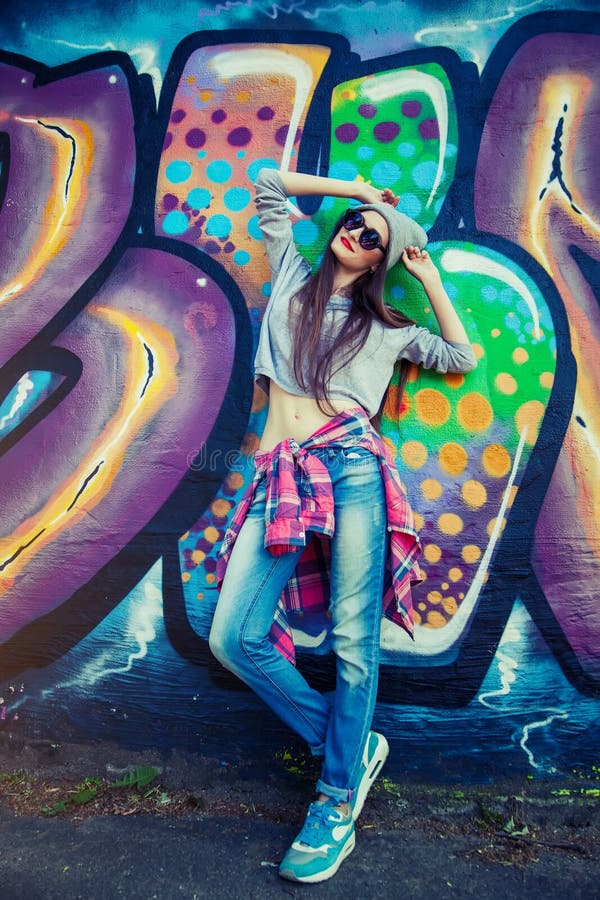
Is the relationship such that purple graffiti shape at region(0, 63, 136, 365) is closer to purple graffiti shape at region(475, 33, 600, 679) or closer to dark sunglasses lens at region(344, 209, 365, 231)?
dark sunglasses lens at region(344, 209, 365, 231)

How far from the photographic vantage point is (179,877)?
1.96m

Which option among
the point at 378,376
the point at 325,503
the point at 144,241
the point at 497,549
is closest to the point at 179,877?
the point at 325,503

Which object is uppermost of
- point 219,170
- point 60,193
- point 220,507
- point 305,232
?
point 219,170

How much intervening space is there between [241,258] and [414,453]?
1.04 meters

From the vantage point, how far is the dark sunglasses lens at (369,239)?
228 cm

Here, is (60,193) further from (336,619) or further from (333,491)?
(336,619)

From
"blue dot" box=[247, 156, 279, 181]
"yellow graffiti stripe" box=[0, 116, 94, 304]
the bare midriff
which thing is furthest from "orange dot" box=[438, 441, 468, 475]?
"yellow graffiti stripe" box=[0, 116, 94, 304]

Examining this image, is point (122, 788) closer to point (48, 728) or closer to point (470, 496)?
point (48, 728)

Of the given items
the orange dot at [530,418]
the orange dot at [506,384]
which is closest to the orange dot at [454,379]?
the orange dot at [506,384]

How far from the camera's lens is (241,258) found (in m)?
2.68

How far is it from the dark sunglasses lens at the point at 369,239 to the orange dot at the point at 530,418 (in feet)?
2.79

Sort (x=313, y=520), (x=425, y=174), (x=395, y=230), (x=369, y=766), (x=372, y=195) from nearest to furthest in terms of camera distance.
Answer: (x=313, y=520) < (x=369, y=766) < (x=395, y=230) < (x=372, y=195) < (x=425, y=174)

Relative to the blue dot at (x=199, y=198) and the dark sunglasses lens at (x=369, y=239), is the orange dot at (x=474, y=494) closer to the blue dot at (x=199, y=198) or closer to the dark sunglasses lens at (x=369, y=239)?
the dark sunglasses lens at (x=369, y=239)

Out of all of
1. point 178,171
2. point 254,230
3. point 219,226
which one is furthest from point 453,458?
point 178,171
